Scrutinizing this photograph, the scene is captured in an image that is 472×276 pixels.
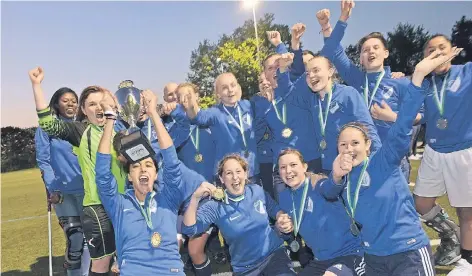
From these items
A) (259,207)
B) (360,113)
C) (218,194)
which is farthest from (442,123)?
(218,194)

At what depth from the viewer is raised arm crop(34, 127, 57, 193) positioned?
522 cm

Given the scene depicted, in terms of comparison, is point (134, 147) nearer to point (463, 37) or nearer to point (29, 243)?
point (29, 243)

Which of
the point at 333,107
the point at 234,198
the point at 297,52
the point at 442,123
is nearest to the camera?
the point at 234,198

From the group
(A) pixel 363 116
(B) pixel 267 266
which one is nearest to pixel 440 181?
(A) pixel 363 116

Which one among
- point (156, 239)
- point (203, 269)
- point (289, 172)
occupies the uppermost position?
point (289, 172)

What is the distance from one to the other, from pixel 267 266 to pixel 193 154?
2.02m

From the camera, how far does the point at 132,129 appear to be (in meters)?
3.90

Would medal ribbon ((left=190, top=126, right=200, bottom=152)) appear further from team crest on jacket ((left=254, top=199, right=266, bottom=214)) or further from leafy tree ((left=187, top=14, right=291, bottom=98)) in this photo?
leafy tree ((left=187, top=14, right=291, bottom=98))

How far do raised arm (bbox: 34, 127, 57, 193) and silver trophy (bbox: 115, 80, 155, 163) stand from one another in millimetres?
1670

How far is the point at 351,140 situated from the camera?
3.55m

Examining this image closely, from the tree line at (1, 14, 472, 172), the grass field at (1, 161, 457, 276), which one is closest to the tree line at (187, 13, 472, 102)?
the tree line at (1, 14, 472, 172)

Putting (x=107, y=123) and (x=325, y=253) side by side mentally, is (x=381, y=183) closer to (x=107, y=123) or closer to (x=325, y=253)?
(x=325, y=253)

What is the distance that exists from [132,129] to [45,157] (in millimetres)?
1930

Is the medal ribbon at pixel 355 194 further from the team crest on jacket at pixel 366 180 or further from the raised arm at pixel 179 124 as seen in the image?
the raised arm at pixel 179 124
